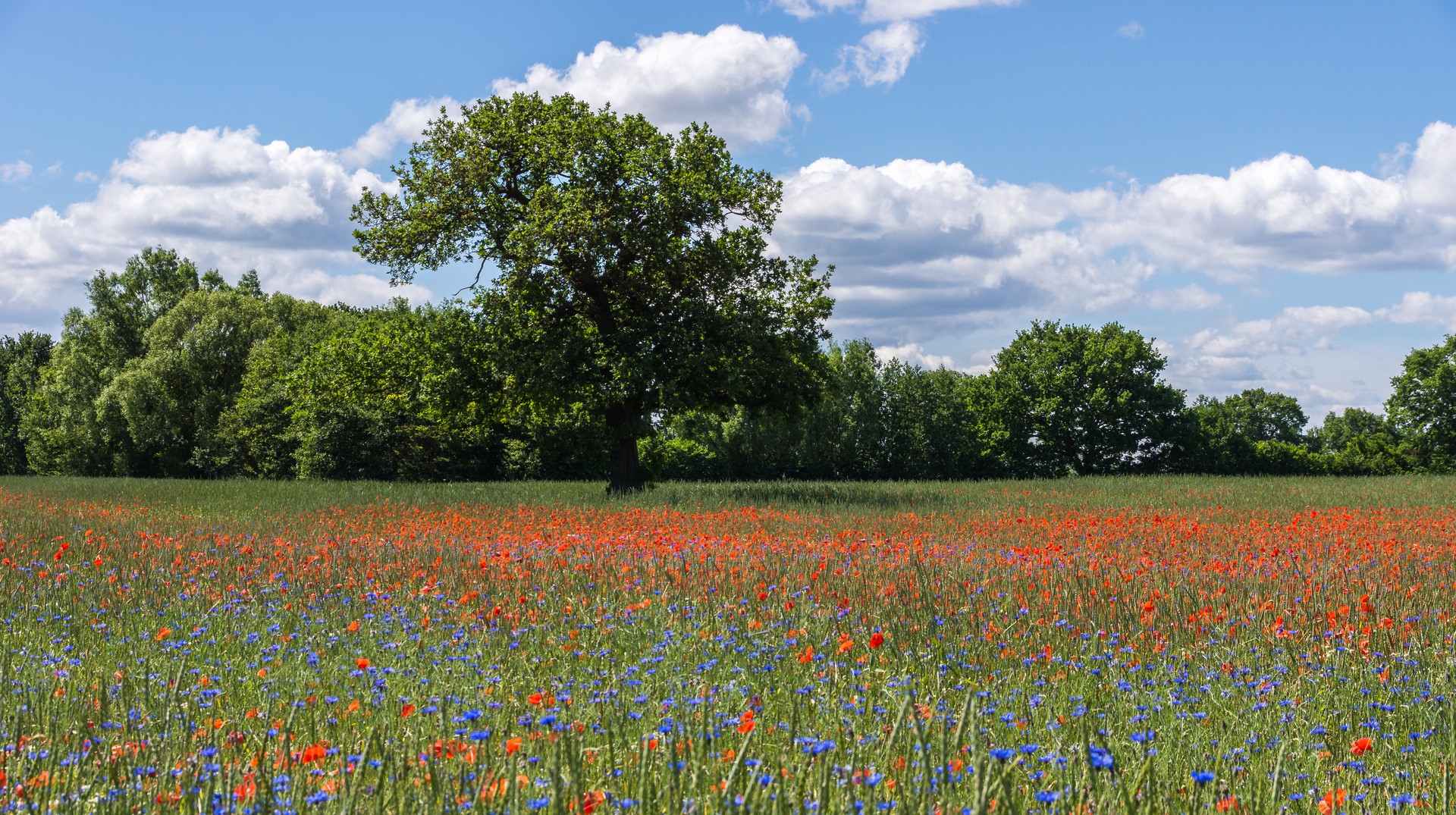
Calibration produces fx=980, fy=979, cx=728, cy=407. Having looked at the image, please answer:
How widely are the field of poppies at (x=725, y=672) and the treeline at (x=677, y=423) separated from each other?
2288 centimetres

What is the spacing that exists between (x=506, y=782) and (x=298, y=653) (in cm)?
363

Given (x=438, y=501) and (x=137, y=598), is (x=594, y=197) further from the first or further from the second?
(x=137, y=598)

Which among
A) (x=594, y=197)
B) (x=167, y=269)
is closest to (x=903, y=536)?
(x=594, y=197)

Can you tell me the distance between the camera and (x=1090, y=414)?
47.1 meters

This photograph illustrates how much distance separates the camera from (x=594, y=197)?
23156 millimetres

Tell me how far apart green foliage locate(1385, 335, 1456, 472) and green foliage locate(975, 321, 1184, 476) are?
13.9m

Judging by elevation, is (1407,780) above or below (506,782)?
below

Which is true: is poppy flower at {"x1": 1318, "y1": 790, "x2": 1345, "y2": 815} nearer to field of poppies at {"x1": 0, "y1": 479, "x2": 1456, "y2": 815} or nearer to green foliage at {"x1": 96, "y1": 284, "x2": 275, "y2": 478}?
field of poppies at {"x1": 0, "y1": 479, "x2": 1456, "y2": 815}

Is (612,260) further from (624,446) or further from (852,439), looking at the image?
(852,439)

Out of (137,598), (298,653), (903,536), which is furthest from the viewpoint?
(903,536)

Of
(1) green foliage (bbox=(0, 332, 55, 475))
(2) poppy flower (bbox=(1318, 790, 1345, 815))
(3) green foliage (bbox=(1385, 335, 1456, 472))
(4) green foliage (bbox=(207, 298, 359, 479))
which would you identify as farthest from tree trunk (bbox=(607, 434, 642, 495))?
(1) green foliage (bbox=(0, 332, 55, 475))

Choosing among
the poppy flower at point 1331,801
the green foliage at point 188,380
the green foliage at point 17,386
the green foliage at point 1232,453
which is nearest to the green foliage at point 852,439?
the green foliage at point 1232,453

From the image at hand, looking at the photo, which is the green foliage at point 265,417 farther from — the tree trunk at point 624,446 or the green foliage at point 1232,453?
the green foliage at point 1232,453

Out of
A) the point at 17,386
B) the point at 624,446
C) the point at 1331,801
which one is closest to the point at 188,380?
the point at 17,386
